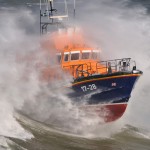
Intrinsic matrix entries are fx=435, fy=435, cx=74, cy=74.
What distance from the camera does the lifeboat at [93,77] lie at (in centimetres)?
1438

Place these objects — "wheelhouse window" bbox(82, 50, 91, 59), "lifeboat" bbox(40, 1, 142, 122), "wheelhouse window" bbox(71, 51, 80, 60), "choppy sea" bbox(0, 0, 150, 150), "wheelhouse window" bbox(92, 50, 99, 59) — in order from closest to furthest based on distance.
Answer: "choppy sea" bbox(0, 0, 150, 150) → "lifeboat" bbox(40, 1, 142, 122) → "wheelhouse window" bbox(71, 51, 80, 60) → "wheelhouse window" bbox(82, 50, 91, 59) → "wheelhouse window" bbox(92, 50, 99, 59)

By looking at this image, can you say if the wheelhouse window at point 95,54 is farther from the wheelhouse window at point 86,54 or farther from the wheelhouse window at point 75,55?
the wheelhouse window at point 75,55

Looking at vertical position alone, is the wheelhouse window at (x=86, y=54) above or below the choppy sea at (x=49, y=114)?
above

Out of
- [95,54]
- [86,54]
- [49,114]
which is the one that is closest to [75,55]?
[86,54]

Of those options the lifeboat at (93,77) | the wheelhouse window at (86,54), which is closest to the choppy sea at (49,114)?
the lifeboat at (93,77)

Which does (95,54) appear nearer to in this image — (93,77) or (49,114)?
(93,77)

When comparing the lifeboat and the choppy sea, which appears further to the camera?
the lifeboat

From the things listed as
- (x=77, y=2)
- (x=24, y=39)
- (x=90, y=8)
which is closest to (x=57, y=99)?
(x=24, y=39)

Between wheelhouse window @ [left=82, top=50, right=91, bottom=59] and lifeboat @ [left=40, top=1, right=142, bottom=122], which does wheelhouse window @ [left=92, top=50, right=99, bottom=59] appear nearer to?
lifeboat @ [left=40, top=1, right=142, bottom=122]

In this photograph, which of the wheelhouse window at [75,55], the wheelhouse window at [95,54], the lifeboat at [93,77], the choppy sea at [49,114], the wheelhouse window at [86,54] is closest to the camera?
the choppy sea at [49,114]

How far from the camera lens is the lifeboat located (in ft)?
47.2

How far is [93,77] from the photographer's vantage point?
14.3 meters

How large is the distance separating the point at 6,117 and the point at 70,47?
3.84m

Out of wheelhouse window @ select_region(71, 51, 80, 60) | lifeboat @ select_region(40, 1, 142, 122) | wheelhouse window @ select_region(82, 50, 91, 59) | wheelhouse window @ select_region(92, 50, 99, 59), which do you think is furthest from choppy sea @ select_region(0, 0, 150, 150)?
wheelhouse window @ select_region(71, 51, 80, 60)
